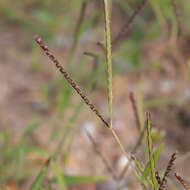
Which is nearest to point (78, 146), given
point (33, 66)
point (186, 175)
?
point (186, 175)

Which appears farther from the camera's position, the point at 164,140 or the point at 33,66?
the point at 33,66

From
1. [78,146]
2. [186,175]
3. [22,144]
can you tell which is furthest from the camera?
[78,146]

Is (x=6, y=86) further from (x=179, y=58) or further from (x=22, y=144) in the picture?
(x=179, y=58)

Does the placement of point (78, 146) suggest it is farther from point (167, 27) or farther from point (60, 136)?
point (167, 27)

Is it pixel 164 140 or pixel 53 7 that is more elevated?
pixel 53 7

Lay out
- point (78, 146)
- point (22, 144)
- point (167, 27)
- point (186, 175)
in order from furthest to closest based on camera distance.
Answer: point (167, 27) < point (78, 146) < point (186, 175) < point (22, 144)

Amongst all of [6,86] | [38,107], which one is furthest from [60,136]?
[6,86]

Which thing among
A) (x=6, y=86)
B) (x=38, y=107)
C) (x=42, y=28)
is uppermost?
(x=42, y=28)
